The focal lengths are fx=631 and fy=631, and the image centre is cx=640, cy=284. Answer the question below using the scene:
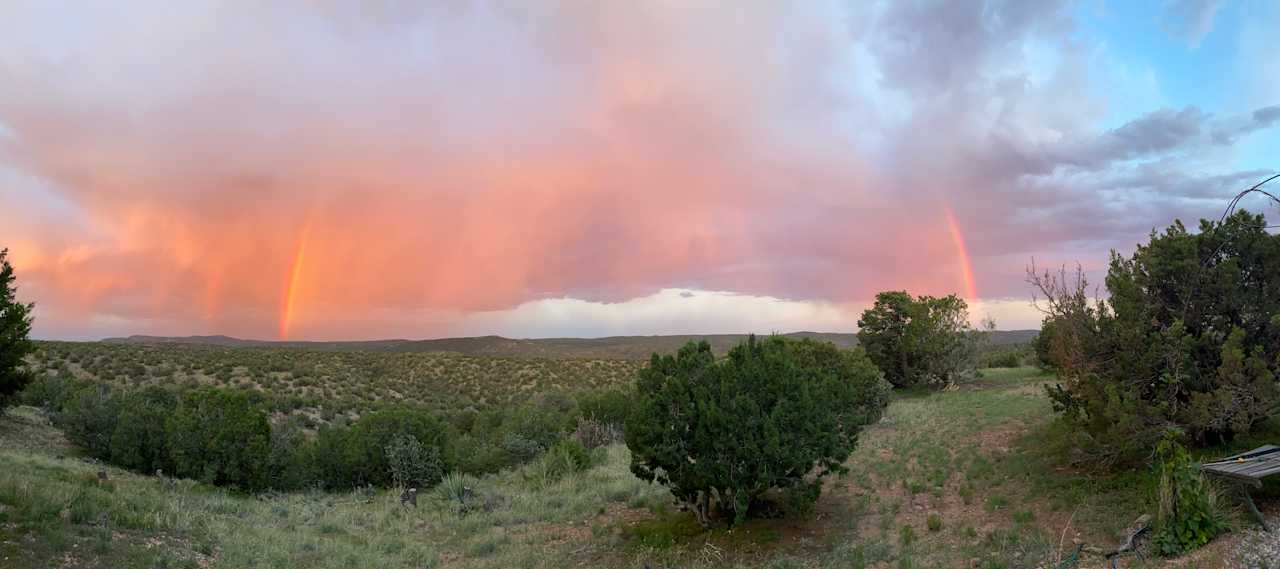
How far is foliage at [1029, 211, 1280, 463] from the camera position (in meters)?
10.2

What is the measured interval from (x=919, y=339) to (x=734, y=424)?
96.5 ft

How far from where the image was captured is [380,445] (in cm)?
2006

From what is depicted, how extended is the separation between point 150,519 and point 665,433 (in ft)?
29.3

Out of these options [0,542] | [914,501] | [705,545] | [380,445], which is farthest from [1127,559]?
[380,445]

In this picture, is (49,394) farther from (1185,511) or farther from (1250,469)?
(1250,469)

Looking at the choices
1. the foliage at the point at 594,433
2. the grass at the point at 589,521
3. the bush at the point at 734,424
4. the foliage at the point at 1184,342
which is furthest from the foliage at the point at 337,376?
the foliage at the point at 1184,342

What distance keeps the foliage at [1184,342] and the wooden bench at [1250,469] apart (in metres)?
0.91

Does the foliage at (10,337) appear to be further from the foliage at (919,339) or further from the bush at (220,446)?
the foliage at (919,339)

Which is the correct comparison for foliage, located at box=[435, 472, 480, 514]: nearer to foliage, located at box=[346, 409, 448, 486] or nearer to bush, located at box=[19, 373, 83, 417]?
foliage, located at box=[346, 409, 448, 486]

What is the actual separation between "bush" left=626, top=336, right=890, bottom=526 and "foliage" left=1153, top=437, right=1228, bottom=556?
442 cm

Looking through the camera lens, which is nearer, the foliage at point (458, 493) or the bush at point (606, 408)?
the foliage at point (458, 493)

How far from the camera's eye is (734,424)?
10570 mm

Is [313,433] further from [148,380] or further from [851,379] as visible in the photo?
[851,379]

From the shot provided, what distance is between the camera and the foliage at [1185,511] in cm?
800
